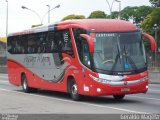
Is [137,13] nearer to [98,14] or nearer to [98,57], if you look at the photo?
[98,14]

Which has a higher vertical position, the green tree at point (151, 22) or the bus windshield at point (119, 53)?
the green tree at point (151, 22)

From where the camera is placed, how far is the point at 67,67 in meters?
19.4

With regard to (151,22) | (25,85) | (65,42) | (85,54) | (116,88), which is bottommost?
(25,85)

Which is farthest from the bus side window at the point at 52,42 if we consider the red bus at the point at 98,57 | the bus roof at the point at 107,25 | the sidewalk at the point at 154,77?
the sidewalk at the point at 154,77

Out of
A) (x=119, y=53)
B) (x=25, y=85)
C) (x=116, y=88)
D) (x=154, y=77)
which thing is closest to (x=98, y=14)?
(x=154, y=77)

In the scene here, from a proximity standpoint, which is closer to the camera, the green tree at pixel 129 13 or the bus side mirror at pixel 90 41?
the bus side mirror at pixel 90 41

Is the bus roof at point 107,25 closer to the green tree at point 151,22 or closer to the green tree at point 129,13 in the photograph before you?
the green tree at point 151,22

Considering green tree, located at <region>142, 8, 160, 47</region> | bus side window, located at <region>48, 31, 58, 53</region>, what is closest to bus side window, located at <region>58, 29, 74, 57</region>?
bus side window, located at <region>48, 31, 58, 53</region>

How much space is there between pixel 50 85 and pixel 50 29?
244 cm

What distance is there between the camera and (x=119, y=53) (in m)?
17.6

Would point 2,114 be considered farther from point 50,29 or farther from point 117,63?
A: point 50,29

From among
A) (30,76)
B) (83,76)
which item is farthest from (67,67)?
(30,76)

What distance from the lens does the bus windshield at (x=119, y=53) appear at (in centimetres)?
1739

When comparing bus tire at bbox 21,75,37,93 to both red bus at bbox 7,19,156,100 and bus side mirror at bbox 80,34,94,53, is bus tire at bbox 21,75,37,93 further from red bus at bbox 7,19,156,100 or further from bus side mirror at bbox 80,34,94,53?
bus side mirror at bbox 80,34,94,53
